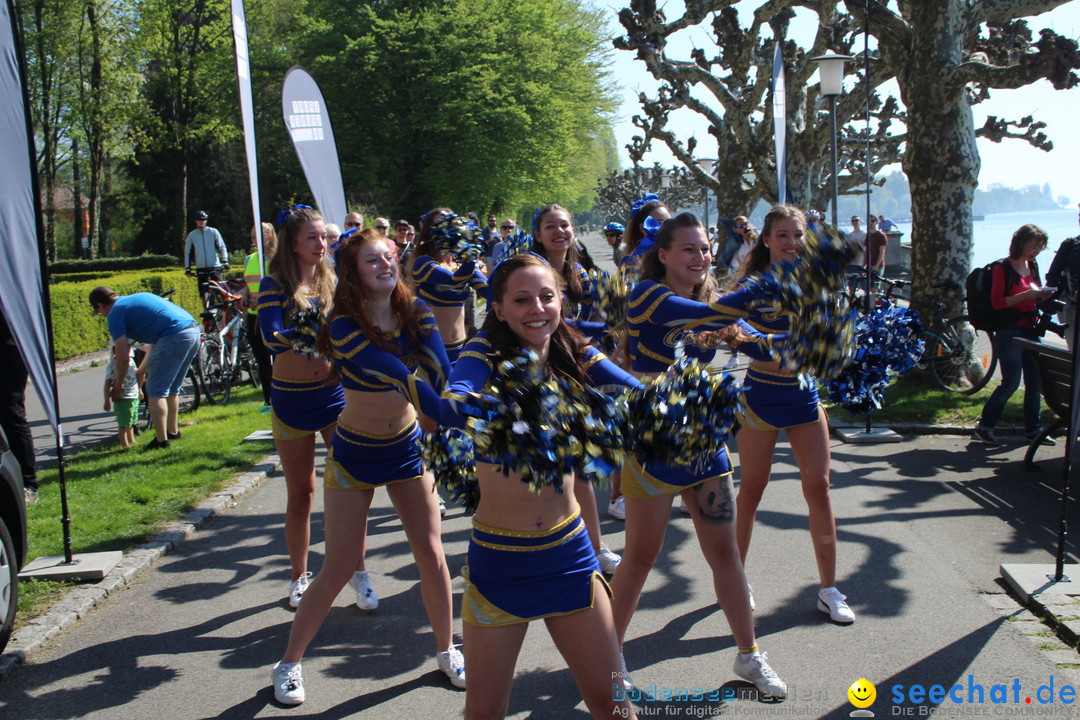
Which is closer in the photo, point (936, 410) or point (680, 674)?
point (680, 674)

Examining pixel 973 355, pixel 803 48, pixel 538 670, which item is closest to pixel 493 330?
pixel 538 670

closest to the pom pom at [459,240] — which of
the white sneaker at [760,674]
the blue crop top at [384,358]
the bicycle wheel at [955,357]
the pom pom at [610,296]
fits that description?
the pom pom at [610,296]

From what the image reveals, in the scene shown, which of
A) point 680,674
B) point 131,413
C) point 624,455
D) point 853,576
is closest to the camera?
point 624,455

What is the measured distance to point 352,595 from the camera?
500 cm

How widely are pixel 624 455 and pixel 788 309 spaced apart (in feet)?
3.60

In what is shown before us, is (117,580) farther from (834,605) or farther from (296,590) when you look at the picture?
(834,605)

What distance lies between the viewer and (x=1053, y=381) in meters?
6.71

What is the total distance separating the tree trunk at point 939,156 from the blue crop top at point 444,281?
6290 millimetres

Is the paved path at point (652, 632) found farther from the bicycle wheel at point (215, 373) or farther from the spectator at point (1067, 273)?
the bicycle wheel at point (215, 373)

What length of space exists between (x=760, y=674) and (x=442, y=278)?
159 inches

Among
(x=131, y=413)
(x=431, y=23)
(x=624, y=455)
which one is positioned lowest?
(x=131, y=413)

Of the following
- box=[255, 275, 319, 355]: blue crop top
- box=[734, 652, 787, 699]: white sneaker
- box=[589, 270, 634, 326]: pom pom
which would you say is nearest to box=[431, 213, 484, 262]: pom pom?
box=[589, 270, 634, 326]: pom pom

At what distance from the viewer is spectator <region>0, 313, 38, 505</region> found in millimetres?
6676

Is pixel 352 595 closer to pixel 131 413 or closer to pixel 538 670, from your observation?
pixel 538 670
